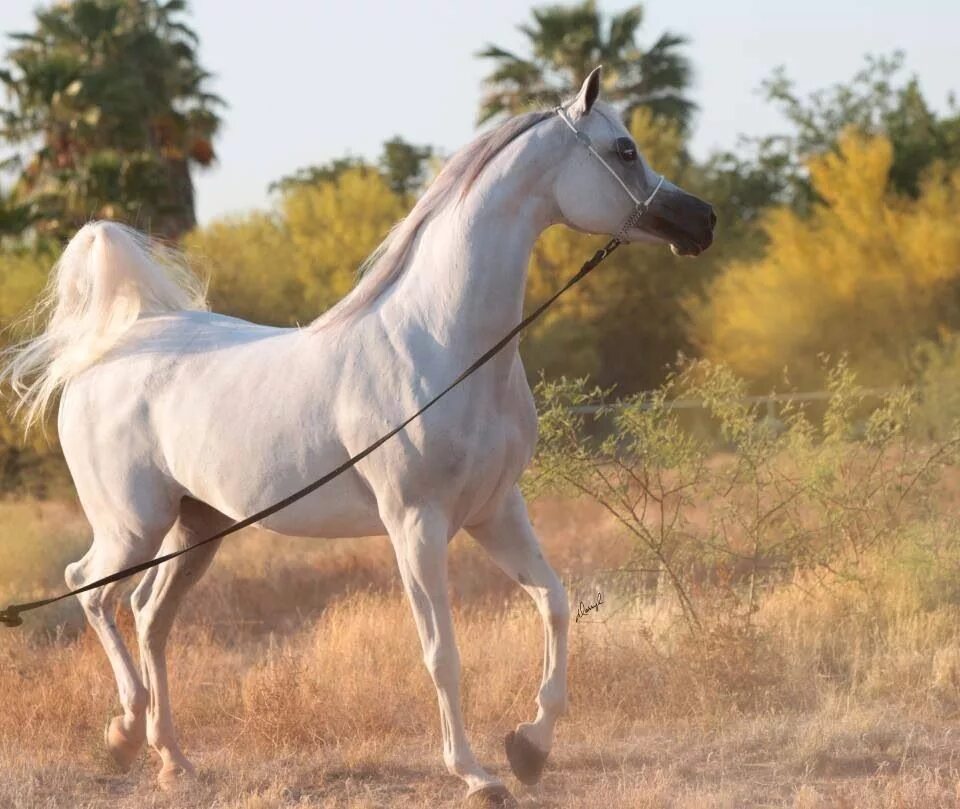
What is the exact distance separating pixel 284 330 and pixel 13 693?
7.83ft

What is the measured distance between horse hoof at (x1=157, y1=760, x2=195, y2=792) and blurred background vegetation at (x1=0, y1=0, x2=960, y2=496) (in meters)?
15.5

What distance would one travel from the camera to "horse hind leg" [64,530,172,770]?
241 inches

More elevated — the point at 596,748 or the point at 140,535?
the point at 140,535

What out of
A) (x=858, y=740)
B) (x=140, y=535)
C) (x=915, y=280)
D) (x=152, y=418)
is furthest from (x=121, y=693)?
(x=915, y=280)

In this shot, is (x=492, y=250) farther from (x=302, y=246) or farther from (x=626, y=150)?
(x=302, y=246)

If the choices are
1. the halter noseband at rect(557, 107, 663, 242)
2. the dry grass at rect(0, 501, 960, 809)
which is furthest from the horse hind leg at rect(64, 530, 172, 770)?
the halter noseband at rect(557, 107, 663, 242)

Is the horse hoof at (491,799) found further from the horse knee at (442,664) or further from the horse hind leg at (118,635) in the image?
the horse hind leg at (118,635)

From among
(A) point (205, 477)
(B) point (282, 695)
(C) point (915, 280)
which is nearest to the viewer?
(A) point (205, 477)

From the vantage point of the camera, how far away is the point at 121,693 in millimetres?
6164

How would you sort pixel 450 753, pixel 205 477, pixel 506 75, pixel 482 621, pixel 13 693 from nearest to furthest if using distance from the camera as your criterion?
pixel 450 753
pixel 205 477
pixel 13 693
pixel 482 621
pixel 506 75

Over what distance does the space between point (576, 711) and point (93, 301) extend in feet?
9.14

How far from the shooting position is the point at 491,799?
17.3 ft

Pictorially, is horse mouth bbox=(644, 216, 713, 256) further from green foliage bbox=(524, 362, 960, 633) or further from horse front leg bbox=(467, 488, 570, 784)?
green foliage bbox=(524, 362, 960, 633)

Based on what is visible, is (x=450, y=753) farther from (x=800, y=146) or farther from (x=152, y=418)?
(x=800, y=146)
